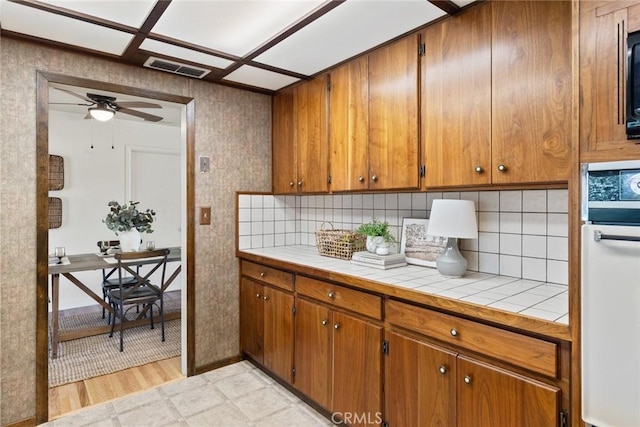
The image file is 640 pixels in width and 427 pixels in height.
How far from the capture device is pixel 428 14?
5.78 feet

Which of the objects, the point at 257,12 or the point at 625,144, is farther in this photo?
the point at 257,12

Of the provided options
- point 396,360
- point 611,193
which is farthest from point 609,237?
point 396,360

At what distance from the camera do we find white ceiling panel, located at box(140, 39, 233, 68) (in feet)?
6.96

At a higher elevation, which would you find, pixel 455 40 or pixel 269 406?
pixel 455 40

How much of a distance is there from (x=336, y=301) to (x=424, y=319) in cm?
59

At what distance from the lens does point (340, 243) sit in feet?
8.29

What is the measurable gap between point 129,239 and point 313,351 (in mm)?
2456

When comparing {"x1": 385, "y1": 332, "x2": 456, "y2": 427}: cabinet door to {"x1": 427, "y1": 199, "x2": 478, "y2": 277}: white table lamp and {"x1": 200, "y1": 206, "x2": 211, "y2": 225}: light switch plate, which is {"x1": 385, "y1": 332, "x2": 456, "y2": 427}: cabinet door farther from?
{"x1": 200, "y1": 206, "x2": 211, "y2": 225}: light switch plate

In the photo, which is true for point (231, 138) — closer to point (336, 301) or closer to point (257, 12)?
point (257, 12)

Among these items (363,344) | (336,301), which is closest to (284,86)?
(336,301)

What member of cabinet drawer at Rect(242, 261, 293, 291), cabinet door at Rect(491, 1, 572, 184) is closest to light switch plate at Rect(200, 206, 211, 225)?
cabinet drawer at Rect(242, 261, 293, 291)

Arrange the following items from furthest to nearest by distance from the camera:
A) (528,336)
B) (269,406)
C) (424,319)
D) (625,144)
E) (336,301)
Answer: (269,406), (336,301), (424,319), (528,336), (625,144)

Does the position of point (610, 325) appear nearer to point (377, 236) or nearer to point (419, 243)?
point (419, 243)

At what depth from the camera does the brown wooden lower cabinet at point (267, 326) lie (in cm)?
246
